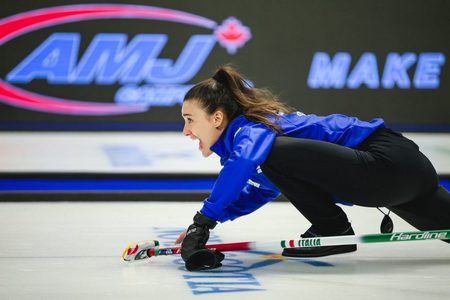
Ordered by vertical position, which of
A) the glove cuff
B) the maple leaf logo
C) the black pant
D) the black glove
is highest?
the black pant

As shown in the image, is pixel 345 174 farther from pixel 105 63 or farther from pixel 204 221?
pixel 105 63

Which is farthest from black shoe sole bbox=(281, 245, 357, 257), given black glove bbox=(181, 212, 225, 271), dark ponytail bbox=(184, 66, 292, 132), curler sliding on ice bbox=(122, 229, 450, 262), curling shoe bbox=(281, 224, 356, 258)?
dark ponytail bbox=(184, 66, 292, 132)

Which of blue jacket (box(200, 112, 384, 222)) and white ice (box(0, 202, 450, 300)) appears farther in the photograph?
blue jacket (box(200, 112, 384, 222))

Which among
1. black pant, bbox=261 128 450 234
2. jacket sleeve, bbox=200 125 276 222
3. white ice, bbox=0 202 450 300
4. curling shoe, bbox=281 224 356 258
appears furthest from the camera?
curling shoe, bbox=281 224 356 258

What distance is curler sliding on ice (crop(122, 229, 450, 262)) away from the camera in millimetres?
2676

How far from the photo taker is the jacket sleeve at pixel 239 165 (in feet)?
8.37

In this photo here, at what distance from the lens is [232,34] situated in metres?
7.73

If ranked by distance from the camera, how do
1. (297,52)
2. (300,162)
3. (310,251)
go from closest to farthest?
(300,162)
(310,251)
(297,52)

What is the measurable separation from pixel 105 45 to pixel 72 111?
26.7 inches

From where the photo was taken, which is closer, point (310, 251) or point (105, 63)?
point (310, 251)

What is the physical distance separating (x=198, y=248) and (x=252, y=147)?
365mm

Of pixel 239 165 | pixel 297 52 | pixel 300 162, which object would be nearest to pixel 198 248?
pixel 239 165

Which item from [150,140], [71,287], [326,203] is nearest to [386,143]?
[326,203]

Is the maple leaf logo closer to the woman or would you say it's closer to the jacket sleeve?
the woman
